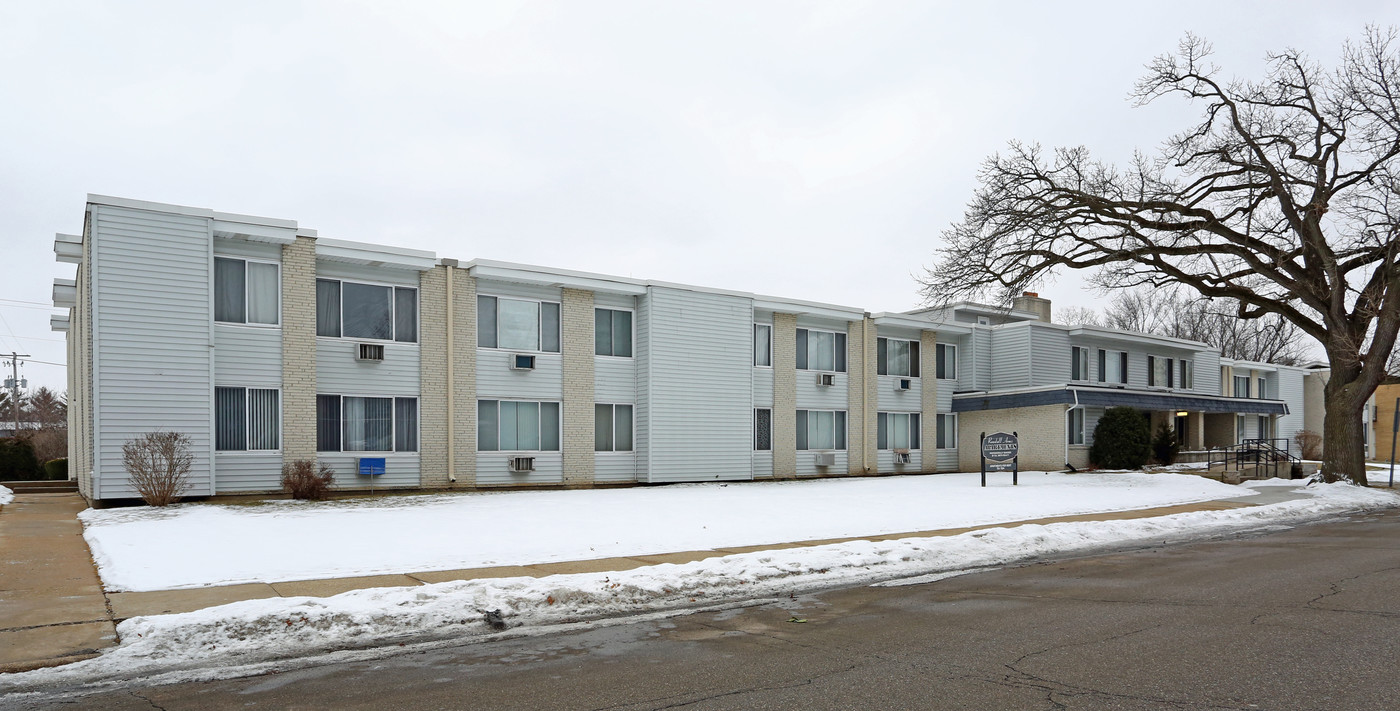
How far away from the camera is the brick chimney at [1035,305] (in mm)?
39500

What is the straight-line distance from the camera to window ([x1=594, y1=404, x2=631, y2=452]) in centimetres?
2502

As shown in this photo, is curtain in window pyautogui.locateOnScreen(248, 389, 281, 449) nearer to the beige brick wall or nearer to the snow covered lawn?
the snow covered lawn

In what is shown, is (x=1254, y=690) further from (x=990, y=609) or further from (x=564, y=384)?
(x=564, y=384)

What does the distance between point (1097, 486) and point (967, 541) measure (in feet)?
44.9

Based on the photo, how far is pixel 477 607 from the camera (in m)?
8.30

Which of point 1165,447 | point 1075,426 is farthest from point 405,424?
point 1165,447

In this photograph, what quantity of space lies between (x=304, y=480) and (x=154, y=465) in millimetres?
2740

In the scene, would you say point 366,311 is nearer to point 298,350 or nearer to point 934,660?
point 298,350

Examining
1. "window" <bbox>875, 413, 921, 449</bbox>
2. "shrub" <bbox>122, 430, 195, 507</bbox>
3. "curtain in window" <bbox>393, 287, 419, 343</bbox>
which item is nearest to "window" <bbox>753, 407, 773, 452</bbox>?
"window" <bbox>875, 413, 921, 449</bbox>

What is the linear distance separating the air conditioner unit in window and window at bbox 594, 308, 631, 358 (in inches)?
232

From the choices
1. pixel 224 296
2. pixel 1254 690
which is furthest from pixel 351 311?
pixel 1254 690

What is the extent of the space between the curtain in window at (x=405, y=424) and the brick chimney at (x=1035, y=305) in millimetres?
26762

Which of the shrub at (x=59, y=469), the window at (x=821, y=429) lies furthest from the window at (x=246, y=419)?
the window at (x=821, y=429)

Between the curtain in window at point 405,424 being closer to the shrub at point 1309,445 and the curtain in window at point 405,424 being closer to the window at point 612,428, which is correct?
the window at point 612,428
